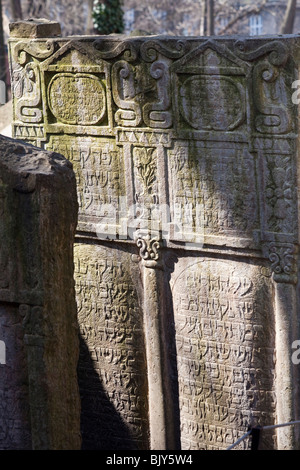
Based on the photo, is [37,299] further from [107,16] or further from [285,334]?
[107,16]

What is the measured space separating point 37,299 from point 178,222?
1.57m

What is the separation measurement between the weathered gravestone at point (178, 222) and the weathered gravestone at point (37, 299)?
52.6 inches

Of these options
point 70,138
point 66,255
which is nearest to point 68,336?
point 66,255

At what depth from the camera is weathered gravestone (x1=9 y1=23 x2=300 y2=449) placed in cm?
468

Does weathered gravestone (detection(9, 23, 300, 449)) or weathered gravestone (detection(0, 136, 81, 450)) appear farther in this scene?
weathered gravestone (detection(9, 23, 300, 449))

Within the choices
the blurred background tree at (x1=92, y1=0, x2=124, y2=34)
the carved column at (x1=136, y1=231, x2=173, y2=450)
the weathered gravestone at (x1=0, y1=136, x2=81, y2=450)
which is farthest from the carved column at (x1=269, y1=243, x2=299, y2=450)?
the blurred background tree at (x1=92, y1=0, x2=124, y2=34)

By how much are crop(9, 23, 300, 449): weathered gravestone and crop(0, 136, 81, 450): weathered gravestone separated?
1335 mm

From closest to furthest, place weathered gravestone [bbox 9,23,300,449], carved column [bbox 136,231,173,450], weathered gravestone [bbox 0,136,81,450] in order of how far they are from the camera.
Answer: weathered gravestone [bbox 0,136,81,450]
weathered gravestone [bbox 9,23,300,449]
carved column [bbox 136,231,173,450]

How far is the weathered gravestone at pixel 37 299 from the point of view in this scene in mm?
3506

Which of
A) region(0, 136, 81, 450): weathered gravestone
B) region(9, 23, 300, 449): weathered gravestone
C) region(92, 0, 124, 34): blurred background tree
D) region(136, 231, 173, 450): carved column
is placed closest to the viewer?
region(0, 136, 81, 450): weathered gravestone

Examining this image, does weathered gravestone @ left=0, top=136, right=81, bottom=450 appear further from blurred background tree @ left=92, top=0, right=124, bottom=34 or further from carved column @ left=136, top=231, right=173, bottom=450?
blurred background tree @ left=92, top=0, right=124, bottom=34

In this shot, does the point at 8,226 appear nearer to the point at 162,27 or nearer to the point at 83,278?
the point at 83,278

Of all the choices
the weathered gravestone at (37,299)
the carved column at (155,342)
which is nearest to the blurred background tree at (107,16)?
the carved column at (155,342)

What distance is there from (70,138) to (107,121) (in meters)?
0.26
